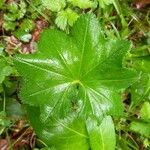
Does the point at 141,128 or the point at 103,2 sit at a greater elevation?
the point at 103,2

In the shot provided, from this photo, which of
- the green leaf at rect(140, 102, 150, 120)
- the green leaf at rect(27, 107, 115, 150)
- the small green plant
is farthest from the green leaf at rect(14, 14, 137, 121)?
the green leaf at rect(140, 102, 150, 120)

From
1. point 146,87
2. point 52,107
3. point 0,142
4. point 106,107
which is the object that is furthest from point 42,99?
point 146,87

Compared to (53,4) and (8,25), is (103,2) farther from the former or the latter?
(8,25)

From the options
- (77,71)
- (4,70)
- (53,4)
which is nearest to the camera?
(77,71)

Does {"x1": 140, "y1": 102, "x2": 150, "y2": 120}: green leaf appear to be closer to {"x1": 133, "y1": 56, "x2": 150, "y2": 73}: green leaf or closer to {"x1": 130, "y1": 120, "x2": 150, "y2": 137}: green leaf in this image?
{"x1": 130, "y1": 120, "x2": 150, "y2": 137}: green leaf

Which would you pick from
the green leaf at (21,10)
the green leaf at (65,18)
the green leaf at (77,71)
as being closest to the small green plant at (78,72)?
the green leaf at (77,71)

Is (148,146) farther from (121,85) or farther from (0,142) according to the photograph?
(0,142)

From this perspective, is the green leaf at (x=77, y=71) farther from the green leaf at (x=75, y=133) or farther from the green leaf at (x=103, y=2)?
the green leaf at (x=103, y=2)

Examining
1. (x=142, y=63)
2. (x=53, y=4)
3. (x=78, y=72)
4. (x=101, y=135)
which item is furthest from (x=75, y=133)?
(x=53, y=4)
